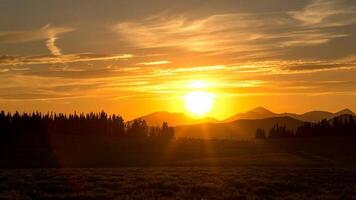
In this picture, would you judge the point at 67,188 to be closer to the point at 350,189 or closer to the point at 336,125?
the point at 350,189

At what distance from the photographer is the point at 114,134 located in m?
186

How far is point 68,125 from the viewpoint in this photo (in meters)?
178

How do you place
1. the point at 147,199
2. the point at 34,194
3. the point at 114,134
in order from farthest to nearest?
the point at 114,134 < the point at 34,194 < the point at 147,199

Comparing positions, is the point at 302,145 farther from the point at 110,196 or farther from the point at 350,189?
the point at 110,196

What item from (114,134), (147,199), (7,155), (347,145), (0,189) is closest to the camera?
(147,199)

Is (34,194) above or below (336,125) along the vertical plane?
below

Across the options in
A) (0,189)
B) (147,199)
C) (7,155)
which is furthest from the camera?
(7,155)

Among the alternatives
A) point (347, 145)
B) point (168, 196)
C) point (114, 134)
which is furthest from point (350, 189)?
Answer: point (114, 134)

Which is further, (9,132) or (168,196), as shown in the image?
(9,132)

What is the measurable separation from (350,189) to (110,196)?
16.8 meters

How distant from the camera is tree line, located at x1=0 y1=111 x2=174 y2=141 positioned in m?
156

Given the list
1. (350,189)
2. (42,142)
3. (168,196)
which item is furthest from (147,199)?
(42,142)

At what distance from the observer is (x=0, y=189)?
34625 mm

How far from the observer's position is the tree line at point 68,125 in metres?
156
